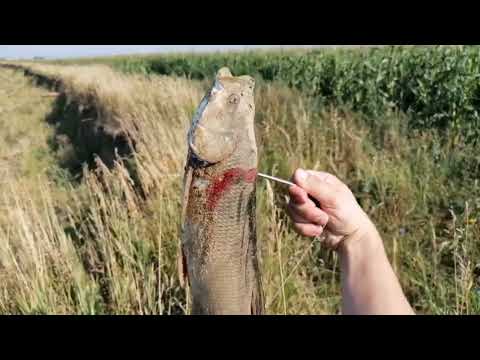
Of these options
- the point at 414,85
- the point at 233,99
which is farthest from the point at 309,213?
the point at 414,85

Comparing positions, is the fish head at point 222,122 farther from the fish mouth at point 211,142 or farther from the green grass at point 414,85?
the green grass at point 414,85

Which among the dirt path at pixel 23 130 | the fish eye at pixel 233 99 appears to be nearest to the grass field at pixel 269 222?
the fish eye at pixel 233 99

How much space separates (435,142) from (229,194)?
5.19 meters

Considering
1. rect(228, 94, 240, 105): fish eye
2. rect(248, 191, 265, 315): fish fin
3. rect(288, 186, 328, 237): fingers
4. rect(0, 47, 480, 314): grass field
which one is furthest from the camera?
rect(0, 47, 480, 314): grass field

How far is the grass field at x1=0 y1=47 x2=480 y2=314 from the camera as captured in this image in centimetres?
322

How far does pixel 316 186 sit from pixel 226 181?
0.64 metres

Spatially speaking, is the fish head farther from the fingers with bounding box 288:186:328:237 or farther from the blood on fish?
the fingers with bounding box 288:186:328:237

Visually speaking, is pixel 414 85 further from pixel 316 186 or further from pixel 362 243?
pixel 316 186

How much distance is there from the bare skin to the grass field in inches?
16.0

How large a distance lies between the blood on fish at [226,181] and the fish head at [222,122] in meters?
0.05

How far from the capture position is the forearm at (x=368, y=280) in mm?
1513

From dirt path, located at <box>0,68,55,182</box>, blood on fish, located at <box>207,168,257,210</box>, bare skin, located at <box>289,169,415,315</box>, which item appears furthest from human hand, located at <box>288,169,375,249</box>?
dirt path, located at <box>0,68,55,182</box>

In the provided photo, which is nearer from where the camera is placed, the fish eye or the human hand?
the fish eye

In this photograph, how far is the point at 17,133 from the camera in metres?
14.4
